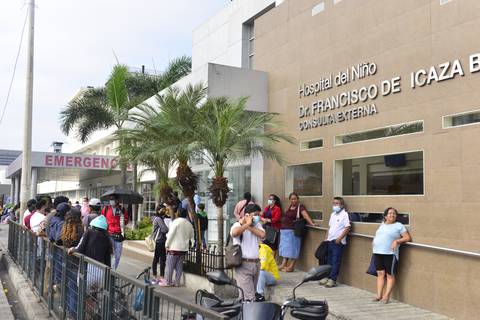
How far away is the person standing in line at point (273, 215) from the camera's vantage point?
11.3 metres

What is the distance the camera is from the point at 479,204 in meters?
7.14

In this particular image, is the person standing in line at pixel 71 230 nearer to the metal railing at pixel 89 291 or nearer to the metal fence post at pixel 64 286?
the metal railing at pixel 89 291

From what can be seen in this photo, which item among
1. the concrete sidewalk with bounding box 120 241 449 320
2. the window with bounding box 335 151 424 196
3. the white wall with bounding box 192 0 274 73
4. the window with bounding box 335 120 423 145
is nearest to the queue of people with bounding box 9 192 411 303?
the concrete sidewalk with bounding box 120 241 449 320

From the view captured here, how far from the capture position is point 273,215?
1143 centimetres

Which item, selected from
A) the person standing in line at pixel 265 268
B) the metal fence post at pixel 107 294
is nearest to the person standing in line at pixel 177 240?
the person standing in line at pixel 265 268

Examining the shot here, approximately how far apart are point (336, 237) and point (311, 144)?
101 inches

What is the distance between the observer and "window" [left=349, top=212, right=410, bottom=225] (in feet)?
27.7

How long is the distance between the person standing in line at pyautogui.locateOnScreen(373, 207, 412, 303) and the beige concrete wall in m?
0.23

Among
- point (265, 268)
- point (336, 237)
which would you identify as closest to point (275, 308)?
point (265, 268)

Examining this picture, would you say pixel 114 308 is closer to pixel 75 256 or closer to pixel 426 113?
pixel 75 256

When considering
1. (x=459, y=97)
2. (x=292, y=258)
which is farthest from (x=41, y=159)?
(x=459, y=97)

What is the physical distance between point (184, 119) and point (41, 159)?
15858 mm

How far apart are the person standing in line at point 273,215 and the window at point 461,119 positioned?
458 cm

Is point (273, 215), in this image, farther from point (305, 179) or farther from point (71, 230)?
point (71, 230)
